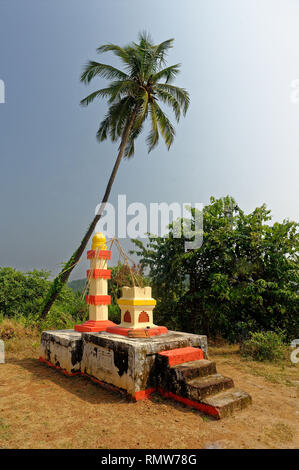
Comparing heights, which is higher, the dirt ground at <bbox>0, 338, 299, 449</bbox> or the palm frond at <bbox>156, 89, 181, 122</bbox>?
the palm frond at <bbox>156, 89, 181, 122</bbox>

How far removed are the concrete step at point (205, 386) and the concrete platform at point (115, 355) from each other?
27.6 inches

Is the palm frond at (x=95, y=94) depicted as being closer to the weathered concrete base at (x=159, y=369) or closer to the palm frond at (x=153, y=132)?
the palm frond at (x=153, y=132)

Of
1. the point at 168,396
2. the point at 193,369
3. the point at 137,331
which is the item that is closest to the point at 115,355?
the point at 137,331

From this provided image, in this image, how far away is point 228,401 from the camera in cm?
402

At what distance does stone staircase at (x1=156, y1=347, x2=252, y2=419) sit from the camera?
400 cm

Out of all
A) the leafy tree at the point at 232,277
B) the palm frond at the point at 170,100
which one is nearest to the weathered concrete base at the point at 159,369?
the leafy tree at the point at 232,277

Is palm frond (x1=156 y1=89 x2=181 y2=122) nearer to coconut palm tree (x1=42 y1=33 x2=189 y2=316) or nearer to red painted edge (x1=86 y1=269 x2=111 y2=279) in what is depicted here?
coconut palm tree (x1=42 y1=33 x2=189 y2=316)

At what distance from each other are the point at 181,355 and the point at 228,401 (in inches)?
38.9

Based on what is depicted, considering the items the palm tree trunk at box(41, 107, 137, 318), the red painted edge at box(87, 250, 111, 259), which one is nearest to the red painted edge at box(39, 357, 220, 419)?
the red painted edge at box(87, 250, 111, 259)

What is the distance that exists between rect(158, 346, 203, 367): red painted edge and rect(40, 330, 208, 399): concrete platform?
119 millimetres

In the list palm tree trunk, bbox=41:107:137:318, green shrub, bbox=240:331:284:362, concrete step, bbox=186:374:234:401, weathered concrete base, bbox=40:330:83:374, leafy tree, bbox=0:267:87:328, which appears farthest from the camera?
leafy tree, bbox=0:267:87:328

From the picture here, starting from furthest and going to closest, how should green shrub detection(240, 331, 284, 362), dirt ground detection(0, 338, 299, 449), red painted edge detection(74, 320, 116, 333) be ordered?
green shrub detection(240, 331, 284, 362) → red painted edge detection(74, 320, 116, 333) → dirt ground detection(0, 338, 299, 449)
